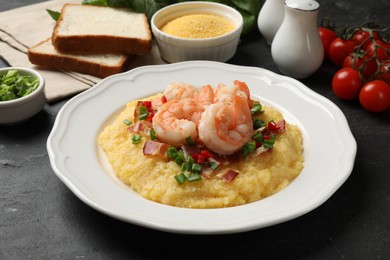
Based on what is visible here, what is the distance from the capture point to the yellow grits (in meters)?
5.41

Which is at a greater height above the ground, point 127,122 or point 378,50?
point 127,122

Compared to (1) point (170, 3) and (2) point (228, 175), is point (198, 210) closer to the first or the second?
(2) point (228, 175)

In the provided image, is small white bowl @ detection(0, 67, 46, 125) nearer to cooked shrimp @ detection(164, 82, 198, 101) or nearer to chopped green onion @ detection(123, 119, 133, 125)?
chopped green onion @ detection(123, 119, 133, 125)

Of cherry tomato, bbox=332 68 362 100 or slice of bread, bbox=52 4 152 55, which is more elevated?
slice of bread, bbox=52 4 152 55

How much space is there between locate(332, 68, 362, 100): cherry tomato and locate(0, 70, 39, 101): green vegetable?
2.85 m

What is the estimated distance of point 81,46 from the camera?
546 cm

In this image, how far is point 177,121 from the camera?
363cm

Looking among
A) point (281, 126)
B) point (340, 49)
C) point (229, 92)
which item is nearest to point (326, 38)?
point (340, 49)

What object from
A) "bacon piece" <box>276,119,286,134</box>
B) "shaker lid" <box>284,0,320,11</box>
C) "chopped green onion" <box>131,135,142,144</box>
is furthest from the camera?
"shaker lid" <box>284,0,320,11</box>

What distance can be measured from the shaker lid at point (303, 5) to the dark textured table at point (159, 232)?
1.50 m

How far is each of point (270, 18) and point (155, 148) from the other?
9.00 feet

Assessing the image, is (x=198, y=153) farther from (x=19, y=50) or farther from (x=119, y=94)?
(x=19, y=50)

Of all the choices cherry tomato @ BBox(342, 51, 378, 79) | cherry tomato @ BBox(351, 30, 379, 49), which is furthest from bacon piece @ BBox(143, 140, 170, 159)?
cherry tomato @ BBox(351, 30, 379, 49)

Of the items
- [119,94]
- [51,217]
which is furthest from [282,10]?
[51,217]
